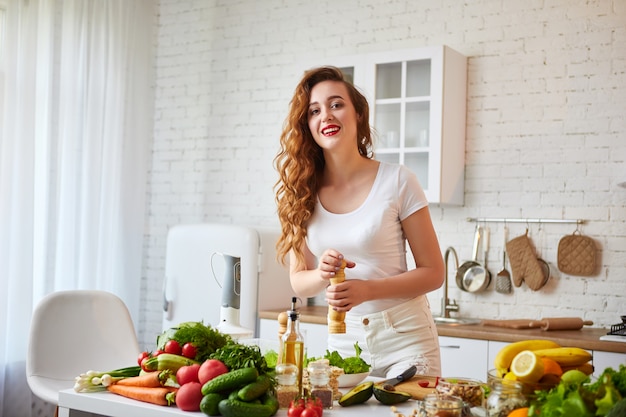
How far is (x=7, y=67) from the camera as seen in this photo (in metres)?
4.68

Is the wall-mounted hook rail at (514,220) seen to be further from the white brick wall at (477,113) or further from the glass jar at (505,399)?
the glass jar at (505,399)

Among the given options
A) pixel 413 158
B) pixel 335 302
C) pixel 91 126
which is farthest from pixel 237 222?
pixel 335 302

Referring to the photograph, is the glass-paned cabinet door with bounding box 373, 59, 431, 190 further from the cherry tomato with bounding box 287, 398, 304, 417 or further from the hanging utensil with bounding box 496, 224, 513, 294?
the cherry tomato with bounding box 287, 398, 304, 417

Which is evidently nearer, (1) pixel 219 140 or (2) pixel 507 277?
(2) pixel 507 277

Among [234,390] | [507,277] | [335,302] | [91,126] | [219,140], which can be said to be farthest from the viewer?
[219,140]

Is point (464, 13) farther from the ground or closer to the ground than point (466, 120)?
farther from the ground

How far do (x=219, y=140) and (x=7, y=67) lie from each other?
1635mm

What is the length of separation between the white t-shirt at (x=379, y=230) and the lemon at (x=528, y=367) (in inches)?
35.2

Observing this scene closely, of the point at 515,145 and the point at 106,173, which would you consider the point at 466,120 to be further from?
the point at 106,173

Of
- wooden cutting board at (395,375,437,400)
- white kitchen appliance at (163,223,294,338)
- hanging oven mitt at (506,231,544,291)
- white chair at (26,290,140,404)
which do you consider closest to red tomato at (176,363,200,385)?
wooden cutting board at (395,375,437,400)

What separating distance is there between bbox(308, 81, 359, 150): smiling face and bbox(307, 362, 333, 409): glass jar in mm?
981

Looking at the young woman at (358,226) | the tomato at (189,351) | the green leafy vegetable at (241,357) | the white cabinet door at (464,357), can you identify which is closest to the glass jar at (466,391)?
the green leafy vegetable at (241,357)

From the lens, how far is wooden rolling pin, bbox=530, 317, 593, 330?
4.11m

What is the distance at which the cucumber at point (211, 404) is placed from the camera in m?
2.05
